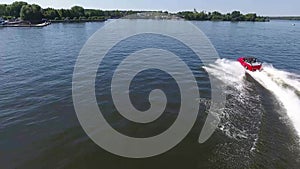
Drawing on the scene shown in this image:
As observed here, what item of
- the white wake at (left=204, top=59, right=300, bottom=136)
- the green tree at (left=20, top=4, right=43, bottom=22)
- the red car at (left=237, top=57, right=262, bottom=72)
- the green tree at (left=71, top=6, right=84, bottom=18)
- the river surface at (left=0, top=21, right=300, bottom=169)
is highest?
the green tree at (left=71, top=6, right=84, bottom=18)

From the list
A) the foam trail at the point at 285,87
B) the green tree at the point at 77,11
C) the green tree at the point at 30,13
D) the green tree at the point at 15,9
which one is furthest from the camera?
the green tree at the point at 77,11

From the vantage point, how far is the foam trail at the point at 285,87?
1961cm

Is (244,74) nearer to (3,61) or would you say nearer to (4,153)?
(4,153)

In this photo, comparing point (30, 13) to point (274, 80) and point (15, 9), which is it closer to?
point (15, 9)

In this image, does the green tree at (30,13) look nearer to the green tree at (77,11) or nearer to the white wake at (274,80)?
the green tree at (77,11)

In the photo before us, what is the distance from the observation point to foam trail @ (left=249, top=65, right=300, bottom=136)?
19.6 meters

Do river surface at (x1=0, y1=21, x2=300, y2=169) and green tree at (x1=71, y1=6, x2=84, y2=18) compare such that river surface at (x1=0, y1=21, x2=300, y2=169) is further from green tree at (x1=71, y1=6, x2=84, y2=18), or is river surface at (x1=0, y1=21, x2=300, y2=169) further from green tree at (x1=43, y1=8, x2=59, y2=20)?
green tree at (x1=71, y1=6, x2=84, y2=18)

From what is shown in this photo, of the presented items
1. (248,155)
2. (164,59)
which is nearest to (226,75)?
(164,59)

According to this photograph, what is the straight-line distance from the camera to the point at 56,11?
162 m

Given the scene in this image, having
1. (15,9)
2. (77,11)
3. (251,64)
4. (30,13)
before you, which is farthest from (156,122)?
(77,11)

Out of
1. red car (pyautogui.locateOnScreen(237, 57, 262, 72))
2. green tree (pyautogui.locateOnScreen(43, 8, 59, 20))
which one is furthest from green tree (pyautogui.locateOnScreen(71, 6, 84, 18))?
red car (pyautogui.locateOnScreen(237, 57, 262, 72))

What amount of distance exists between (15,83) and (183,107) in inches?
741

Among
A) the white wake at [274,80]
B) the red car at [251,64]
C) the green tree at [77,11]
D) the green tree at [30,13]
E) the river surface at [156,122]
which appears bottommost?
the river surface at [156,122]

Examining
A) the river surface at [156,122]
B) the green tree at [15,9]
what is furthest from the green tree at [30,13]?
the river surface at [156,122]
